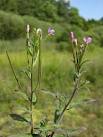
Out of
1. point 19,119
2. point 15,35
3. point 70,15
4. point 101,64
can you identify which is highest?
point 19,119

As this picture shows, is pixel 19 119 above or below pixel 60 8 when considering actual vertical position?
above

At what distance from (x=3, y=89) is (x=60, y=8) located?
18.7 m

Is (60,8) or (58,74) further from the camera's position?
(60,8)

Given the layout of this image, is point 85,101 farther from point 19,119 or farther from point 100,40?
point 100,40

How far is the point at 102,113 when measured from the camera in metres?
6.45

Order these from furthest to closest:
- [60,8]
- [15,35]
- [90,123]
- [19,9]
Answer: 1. [60,8]
2. [19,9]
3. [15,35]
4. [90,123]

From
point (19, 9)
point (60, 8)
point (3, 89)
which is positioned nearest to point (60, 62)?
point (3, 89)

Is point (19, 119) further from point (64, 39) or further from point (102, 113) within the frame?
point (64, 39)

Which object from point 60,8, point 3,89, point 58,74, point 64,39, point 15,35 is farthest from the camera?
point 60,8

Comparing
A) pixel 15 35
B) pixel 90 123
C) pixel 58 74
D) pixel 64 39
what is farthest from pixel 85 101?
pixel 64 39

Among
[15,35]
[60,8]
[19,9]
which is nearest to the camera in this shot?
[15,35]

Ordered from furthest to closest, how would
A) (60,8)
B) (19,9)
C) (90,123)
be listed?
1. (60,8)
2. (19,9)
3. (90,123)

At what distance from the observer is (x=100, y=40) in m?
17.4

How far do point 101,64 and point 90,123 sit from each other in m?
3.93
